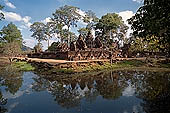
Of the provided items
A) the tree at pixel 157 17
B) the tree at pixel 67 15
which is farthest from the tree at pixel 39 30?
the tree at pixel 157 17

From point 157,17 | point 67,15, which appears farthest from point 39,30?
point 157,17

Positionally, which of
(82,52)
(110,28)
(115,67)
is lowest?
(115,67)

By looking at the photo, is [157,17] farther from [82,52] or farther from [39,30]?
[39,30]

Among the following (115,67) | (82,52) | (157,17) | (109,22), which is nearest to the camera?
(157,17)

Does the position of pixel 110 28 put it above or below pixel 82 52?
above

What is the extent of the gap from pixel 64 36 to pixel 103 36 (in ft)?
49.4

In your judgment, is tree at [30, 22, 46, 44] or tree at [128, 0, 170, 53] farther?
tree at [30, 22, 46, 44]

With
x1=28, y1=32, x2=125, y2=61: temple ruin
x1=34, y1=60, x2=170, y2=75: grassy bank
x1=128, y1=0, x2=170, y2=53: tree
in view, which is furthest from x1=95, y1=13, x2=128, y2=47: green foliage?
x1=128, y1=0, x2=170, y2=53: tree

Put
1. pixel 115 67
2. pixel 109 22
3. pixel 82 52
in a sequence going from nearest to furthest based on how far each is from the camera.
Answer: pixel 115 67 → pixel 82 52 → pixel 109 22

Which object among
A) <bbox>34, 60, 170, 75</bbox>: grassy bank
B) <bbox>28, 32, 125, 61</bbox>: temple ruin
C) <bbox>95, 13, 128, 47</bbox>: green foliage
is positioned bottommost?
<bbox>34, 60, 170, 75</bbox>: grassy bank

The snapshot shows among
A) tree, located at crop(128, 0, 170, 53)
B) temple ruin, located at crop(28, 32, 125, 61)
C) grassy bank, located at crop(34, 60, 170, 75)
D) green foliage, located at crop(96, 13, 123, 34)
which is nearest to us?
tree, located at crop(128, 0, 170, 53)

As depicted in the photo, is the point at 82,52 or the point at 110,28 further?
the point at 110,28

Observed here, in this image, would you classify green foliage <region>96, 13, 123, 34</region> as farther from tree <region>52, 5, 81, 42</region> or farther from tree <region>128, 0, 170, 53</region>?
tree <region>128, 0, 170, 53</region>

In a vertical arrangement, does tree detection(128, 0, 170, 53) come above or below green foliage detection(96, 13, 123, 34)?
below
